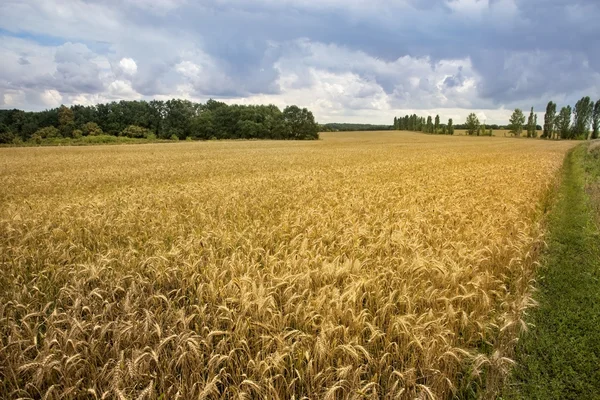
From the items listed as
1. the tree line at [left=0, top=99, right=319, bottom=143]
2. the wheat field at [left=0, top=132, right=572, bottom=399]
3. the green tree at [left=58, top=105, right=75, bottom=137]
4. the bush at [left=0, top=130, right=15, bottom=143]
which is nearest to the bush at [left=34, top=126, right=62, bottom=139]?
the tree line at [left=0, top=99, right=319, bottom=143]

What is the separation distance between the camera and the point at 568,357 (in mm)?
4105

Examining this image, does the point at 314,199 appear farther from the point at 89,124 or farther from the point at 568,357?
the point at 89,124

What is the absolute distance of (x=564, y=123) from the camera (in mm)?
107812

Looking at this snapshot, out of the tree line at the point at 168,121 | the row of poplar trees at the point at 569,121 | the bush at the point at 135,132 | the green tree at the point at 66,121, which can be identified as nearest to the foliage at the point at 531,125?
the row of poplar trees at the point at 569,121

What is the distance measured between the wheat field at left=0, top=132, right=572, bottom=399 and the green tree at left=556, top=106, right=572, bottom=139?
125965 millimetres

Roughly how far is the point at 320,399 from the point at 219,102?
129 m

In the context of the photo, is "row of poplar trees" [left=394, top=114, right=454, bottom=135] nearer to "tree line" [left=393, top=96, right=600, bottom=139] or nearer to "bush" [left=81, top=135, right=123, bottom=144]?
"tree line" [left=393, top=96, right=600, bottom=139]

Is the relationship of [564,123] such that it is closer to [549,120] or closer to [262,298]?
[549,120]

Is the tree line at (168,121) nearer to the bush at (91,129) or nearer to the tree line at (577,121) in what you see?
the bush at (91,129)

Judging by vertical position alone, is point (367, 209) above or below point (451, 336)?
above

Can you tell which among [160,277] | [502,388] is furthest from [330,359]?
[160,277]

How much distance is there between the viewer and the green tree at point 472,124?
4796 inches

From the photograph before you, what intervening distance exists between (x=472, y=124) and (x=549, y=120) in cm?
2228

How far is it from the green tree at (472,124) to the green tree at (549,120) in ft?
65.5
